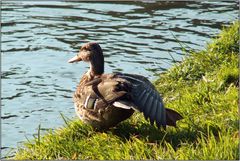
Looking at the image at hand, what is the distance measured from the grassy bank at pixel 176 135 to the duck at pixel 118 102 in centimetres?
17

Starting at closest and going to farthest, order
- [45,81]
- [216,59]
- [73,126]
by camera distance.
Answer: [73,126] < [216,59] < [45,81]

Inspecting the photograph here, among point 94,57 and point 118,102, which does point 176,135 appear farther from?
point 94,57

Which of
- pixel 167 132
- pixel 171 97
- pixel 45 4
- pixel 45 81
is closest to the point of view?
pixel 167 132

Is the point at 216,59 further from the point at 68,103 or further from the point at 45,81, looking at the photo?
the point at 45,81

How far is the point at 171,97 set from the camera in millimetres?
8094

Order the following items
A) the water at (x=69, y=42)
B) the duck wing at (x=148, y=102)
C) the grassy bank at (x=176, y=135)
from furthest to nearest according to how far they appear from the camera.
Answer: the water at (x=69, y=42) → the duck wing at (x=148, y=102) → the grassy bank at (x=176, y=135)

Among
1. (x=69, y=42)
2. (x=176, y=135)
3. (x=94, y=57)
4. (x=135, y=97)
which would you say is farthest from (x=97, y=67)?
(x=69, y=42)

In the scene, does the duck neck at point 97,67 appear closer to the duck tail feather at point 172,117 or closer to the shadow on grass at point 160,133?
the shadow on grass at point 160,133

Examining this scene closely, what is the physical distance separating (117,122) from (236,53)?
3.65m

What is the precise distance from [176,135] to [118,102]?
66cm

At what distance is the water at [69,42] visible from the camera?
966 centimetres

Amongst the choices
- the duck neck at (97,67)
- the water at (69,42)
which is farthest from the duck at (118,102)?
the water at (69,42)

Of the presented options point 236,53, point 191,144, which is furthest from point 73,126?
point 236,53

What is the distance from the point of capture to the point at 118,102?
600cm
